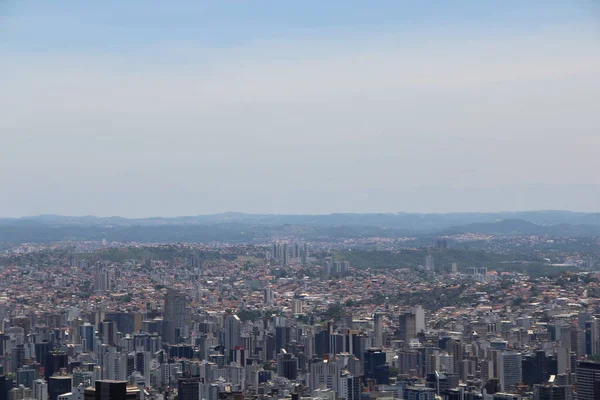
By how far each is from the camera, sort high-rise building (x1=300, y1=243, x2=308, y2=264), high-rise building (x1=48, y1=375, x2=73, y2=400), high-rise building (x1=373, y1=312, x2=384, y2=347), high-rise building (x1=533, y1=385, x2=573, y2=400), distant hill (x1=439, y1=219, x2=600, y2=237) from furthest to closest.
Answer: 1. distant hill (x1=439, y1=219, x2=600, y2=237)
2. high-rise building (x1=300, y1=243, x2=308, y2=264)
3. high-rise building (x1=373, y1=312, x2=384, y2=347)
4. high-rise building (x1=48, y1=375, x2=73, y2=400)
5. high-rise building (x1=533, y1=385, x2=573, y2=400)

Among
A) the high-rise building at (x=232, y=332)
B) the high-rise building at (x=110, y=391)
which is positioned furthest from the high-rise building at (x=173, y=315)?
the high-rise building at (x=110, y=391)

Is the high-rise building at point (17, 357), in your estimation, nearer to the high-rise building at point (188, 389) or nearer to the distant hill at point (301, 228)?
the high-rise building at point (188, 389)

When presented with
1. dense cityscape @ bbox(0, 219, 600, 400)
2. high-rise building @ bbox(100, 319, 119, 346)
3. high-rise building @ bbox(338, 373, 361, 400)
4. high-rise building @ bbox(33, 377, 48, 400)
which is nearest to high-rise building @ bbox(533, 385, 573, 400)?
dense cityscape @ bbox(0, 219, 600, 400)

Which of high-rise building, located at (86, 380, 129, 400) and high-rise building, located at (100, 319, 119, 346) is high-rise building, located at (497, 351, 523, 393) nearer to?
high-rise building, located at (86, 380, 129, 400)

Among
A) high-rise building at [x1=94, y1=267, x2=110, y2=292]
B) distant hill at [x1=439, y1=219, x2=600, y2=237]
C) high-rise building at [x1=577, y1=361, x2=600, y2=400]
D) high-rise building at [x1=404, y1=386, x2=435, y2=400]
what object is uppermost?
distant hill at [x1=439, y1=219, x2=600, y2=237]

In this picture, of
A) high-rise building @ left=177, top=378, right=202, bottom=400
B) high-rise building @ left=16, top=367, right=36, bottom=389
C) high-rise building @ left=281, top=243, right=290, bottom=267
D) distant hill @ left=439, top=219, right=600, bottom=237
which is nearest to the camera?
high-rise building @ left=177, top=378, right=202, bottom=400

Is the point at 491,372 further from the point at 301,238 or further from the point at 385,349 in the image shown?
the point at 301,238

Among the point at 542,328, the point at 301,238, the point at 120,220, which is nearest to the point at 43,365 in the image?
the point at 542,328

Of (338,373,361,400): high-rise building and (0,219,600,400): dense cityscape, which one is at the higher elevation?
(0,219,600,400): dense cityscape
